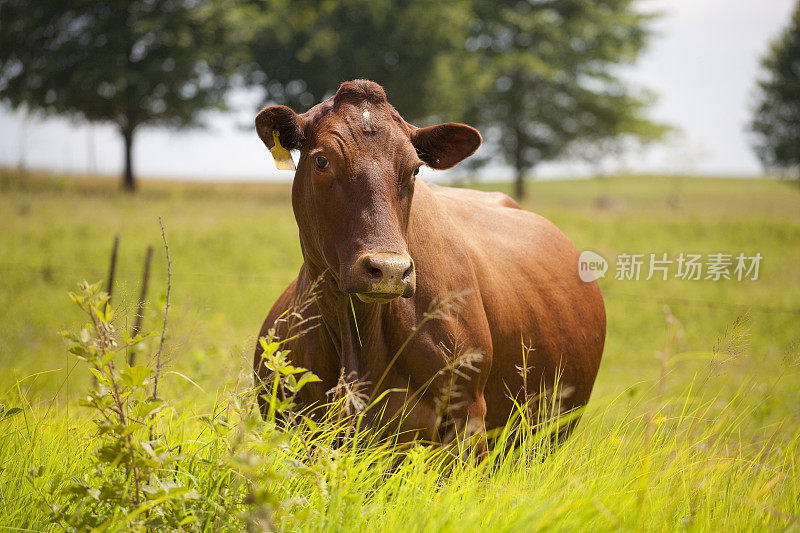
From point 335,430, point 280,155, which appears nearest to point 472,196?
point 280,155

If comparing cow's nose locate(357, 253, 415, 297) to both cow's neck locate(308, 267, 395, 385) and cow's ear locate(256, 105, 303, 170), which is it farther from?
cow's ear locate(256, 105, 303, 170)

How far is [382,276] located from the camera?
2.80 metres

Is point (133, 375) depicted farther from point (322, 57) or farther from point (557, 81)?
point (557, 81)

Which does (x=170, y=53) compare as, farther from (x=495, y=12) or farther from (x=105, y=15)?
(x=495, y=12)

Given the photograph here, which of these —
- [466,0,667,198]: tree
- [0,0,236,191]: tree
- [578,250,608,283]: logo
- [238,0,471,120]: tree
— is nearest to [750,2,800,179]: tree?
[466,0,667,198]: tree

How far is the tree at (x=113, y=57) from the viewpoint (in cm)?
2700

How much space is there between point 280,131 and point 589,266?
298cm

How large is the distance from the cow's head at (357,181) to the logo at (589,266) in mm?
2051

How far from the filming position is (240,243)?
1753 centimetres

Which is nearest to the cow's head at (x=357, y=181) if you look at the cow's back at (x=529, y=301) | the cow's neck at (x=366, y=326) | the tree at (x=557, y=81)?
the cow's neck at (x=366, y=326)

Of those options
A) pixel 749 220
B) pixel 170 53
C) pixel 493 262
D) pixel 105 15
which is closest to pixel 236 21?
pixel 170 53

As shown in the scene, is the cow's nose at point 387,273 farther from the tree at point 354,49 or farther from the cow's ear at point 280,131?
the tree at point 354,49

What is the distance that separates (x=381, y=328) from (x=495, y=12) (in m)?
36.6

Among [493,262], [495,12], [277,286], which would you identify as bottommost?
[277,286]
